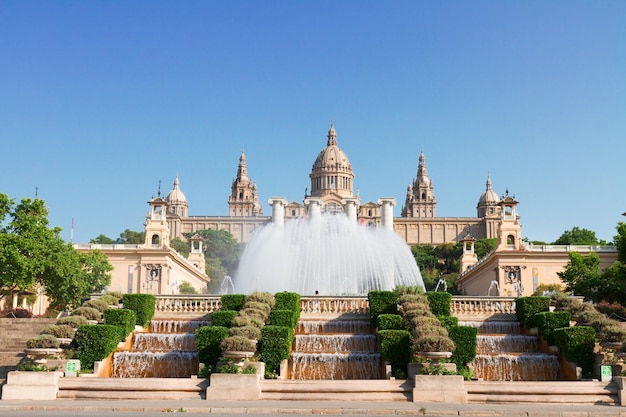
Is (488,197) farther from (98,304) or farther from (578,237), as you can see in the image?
(98,304)

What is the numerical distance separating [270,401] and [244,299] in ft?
36.4

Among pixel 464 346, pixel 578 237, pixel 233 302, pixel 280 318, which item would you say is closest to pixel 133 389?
pixel 280 318

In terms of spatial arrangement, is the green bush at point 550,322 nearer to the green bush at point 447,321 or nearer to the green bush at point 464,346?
the green bush at point 447,321

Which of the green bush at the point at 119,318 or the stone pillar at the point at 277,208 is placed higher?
the stone pillar at the point at 277,208

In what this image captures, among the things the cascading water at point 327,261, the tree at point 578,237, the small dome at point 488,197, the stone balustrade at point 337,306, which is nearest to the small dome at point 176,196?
the small dome at point 488,197

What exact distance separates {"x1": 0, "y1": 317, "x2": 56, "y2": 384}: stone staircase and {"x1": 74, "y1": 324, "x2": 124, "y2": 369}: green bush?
271 centimetres

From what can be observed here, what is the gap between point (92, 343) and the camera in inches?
1056

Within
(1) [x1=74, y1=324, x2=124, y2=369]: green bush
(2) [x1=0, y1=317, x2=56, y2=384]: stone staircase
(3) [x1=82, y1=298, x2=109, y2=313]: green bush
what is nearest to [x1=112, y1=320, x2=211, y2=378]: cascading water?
(1) [x1=74, y1=324, x2=124, y2=369]: green bush

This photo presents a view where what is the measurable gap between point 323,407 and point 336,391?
6.66 feet

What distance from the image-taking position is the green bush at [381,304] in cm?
3175

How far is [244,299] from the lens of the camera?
3294 cm

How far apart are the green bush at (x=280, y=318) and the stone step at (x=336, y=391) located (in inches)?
254

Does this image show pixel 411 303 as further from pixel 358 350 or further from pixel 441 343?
pixel 441 343

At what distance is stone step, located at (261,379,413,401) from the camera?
22.3 m
